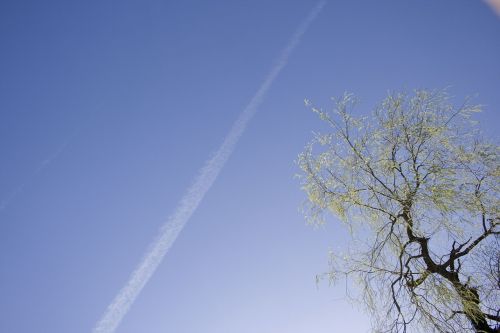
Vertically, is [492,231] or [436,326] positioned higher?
[492,231]

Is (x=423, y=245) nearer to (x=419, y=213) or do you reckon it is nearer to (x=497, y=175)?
(x=419, y=213)

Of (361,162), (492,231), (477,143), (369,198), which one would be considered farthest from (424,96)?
(492,231)

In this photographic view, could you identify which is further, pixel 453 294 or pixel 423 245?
pixel 423 245

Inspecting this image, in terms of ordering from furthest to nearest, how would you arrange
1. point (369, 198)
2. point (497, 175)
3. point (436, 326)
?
point (369, 198) < point (497, 175) < point (436, 326)

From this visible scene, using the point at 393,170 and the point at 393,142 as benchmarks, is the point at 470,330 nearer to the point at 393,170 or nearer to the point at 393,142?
the point at 393,170

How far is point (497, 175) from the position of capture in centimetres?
847

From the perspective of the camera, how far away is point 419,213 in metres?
8.59

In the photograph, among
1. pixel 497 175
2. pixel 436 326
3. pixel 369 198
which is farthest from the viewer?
pixel 369 198

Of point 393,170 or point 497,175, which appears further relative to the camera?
point 393,170

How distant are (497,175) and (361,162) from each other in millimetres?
2825

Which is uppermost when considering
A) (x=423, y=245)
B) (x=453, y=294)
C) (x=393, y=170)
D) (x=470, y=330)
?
(x=393, y=170)

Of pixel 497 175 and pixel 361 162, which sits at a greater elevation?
pixel 361 162

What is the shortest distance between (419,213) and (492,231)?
164 cm

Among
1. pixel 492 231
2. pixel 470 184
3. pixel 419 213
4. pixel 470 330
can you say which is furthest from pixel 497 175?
pixel 470 330
